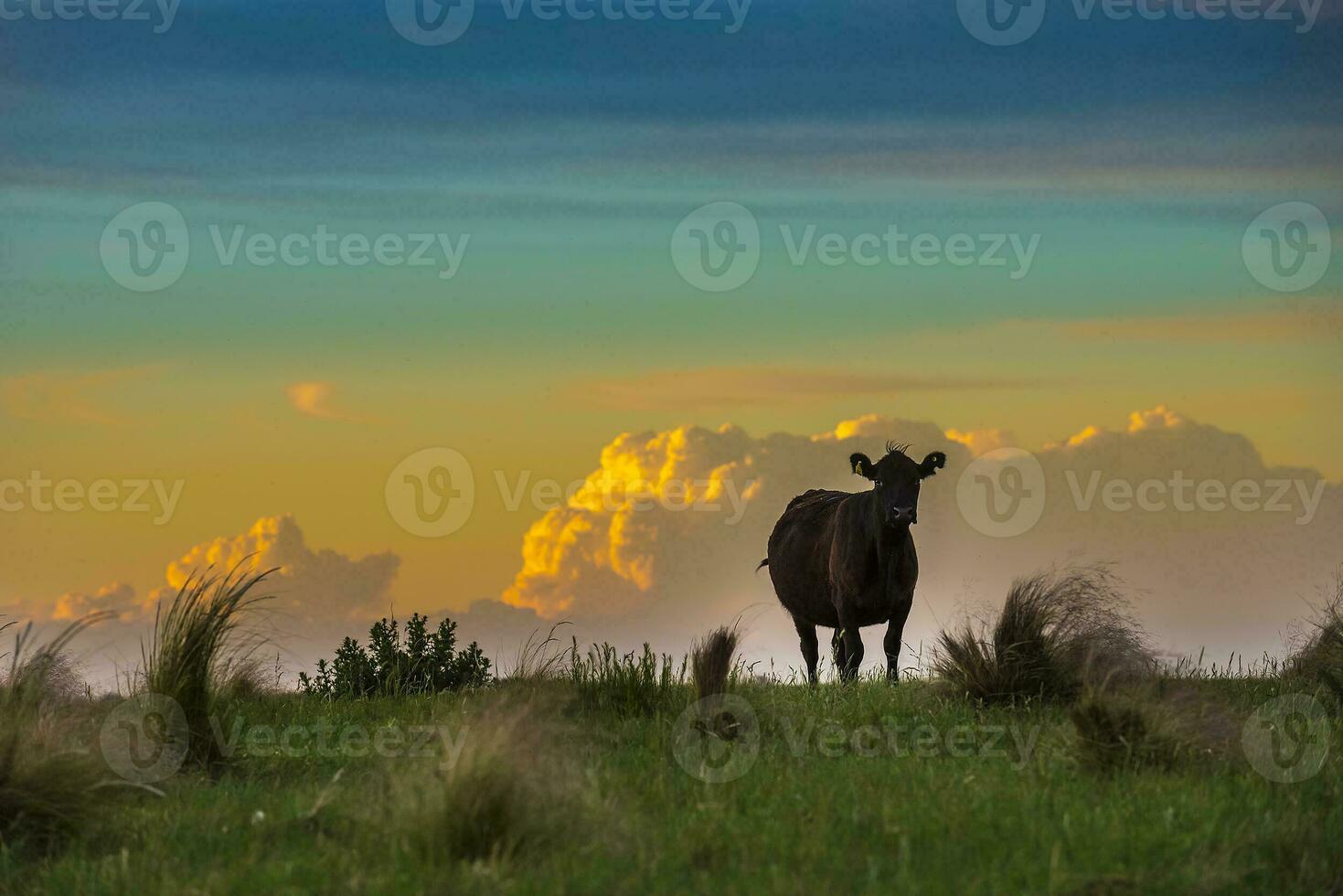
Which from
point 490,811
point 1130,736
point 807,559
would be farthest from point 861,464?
point 490,811

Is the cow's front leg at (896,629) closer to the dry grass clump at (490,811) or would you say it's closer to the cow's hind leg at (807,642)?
the cow's hind leg at (807,642)

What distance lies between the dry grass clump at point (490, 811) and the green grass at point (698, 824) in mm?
12

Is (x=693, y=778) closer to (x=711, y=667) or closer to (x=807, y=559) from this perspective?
(x=711, y=667)

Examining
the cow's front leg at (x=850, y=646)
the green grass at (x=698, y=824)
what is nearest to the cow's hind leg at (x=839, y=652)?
the cow's front leg at (x=850, y=646)

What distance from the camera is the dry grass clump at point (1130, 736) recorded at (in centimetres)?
1006

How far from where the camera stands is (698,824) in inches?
328

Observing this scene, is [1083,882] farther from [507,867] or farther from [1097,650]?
[1097,650]

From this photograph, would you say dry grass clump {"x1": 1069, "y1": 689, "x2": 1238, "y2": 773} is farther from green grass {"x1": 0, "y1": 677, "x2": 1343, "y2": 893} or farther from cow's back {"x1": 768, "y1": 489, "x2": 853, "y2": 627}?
cow's back {"x1": 768, "y1": 489, "x2": 853, "y2": 627}

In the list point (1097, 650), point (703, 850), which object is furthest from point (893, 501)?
point (703, 850)

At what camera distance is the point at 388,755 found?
10805mm

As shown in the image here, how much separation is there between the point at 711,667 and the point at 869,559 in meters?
4.97

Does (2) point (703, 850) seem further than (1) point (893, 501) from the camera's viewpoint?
No

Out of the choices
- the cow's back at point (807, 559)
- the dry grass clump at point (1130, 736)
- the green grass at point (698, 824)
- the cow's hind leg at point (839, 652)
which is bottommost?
the green grass at point (698, 824)

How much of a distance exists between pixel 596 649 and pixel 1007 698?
3.80m
